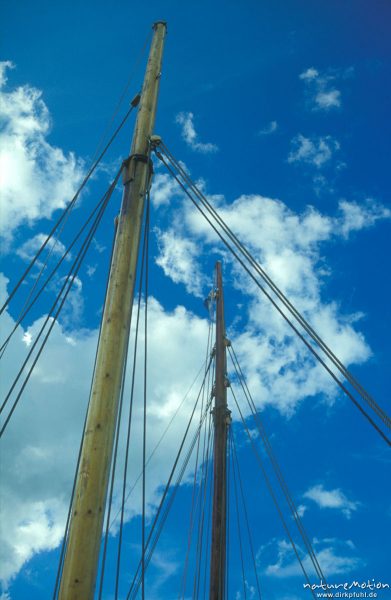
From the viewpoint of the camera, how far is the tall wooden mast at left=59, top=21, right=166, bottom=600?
154 inches

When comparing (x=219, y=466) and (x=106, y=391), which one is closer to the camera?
(x=106, y=391)

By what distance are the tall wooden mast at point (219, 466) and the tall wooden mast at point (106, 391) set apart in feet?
36.5

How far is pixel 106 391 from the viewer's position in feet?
16.1

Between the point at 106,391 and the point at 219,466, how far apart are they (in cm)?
1173

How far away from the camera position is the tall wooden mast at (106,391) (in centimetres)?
391

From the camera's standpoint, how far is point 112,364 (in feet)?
16.8

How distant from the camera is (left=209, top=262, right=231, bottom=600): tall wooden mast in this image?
13367 millimetres

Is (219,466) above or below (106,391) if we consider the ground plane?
above

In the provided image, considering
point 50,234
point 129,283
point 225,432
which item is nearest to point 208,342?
point 225,432

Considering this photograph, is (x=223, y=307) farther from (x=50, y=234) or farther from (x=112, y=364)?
(x=112, y=364)

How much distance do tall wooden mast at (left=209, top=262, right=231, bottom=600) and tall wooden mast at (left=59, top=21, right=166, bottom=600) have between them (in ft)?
36.5

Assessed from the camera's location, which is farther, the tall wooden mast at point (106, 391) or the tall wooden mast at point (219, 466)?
the tall wooden mast at point (219, 466)

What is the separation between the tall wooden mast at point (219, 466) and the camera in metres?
13.4

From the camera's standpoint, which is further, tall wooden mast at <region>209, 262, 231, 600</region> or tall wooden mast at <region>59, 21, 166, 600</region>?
tall wooden mast at <region>209, 262, 231, 600</region>
